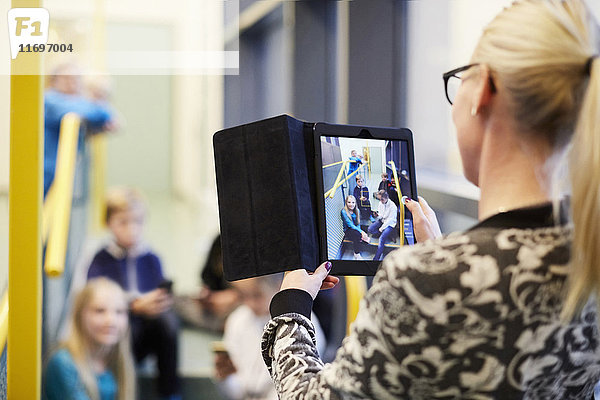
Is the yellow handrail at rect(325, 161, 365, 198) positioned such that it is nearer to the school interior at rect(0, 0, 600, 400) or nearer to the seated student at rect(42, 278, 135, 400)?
the school interior at rect(0, 0, 600, 400)

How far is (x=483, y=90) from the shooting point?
0.96m

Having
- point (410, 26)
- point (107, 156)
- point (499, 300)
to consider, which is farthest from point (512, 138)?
point (107, 156)

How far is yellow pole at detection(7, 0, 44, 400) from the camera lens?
1.52 meters

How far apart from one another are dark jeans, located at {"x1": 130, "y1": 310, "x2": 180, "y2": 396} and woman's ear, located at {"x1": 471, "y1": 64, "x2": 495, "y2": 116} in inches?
106

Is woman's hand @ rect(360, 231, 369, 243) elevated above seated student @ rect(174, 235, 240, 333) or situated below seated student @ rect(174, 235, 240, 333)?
above

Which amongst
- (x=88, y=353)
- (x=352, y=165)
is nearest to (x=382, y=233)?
(x=352, y=165)

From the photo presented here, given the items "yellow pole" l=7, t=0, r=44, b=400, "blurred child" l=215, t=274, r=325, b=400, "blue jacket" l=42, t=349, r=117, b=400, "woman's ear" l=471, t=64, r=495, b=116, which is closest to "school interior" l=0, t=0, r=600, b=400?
"yellow pole" l=7, t=0, r=44, b=400

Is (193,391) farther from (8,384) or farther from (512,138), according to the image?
(512,138)

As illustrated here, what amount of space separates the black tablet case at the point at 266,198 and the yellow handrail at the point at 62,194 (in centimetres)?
137

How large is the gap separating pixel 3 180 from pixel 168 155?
15.1ft

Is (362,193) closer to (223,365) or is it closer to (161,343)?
(223,365)

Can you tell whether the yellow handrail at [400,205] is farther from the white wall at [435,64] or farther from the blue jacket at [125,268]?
the blue jacket at [125,268]

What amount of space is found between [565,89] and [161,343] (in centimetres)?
286

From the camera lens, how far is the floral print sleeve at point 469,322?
89cm
